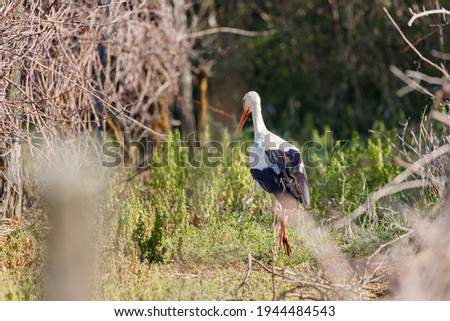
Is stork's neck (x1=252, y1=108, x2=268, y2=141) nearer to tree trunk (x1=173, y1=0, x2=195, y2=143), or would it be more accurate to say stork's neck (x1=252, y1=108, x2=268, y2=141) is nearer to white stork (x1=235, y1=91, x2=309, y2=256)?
white stork (x1=235, y1=91, x2=309, y2=256)

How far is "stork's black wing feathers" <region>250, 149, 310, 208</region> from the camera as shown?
612 centimetres

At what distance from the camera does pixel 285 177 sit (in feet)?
20.3

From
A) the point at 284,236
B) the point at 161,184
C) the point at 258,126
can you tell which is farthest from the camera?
the point at 161,184

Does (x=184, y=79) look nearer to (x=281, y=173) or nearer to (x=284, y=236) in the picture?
(x=281, y=173)

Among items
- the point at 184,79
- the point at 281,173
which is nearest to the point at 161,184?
the point at 281,173

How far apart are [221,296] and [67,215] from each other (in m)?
1.55

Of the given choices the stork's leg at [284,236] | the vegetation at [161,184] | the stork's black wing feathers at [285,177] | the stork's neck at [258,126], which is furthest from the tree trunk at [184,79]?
Answer: the stork's leg at [284,236]

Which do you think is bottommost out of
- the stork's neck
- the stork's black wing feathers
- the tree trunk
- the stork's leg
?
the stork's leg

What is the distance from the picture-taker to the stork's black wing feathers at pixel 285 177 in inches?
241

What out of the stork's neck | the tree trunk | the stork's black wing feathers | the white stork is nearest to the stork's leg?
the white stork

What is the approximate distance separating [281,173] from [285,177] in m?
0.05

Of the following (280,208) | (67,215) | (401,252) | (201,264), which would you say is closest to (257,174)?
(280,208)

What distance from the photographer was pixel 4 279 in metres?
5.46

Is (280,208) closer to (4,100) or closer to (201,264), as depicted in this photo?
(201,264)
